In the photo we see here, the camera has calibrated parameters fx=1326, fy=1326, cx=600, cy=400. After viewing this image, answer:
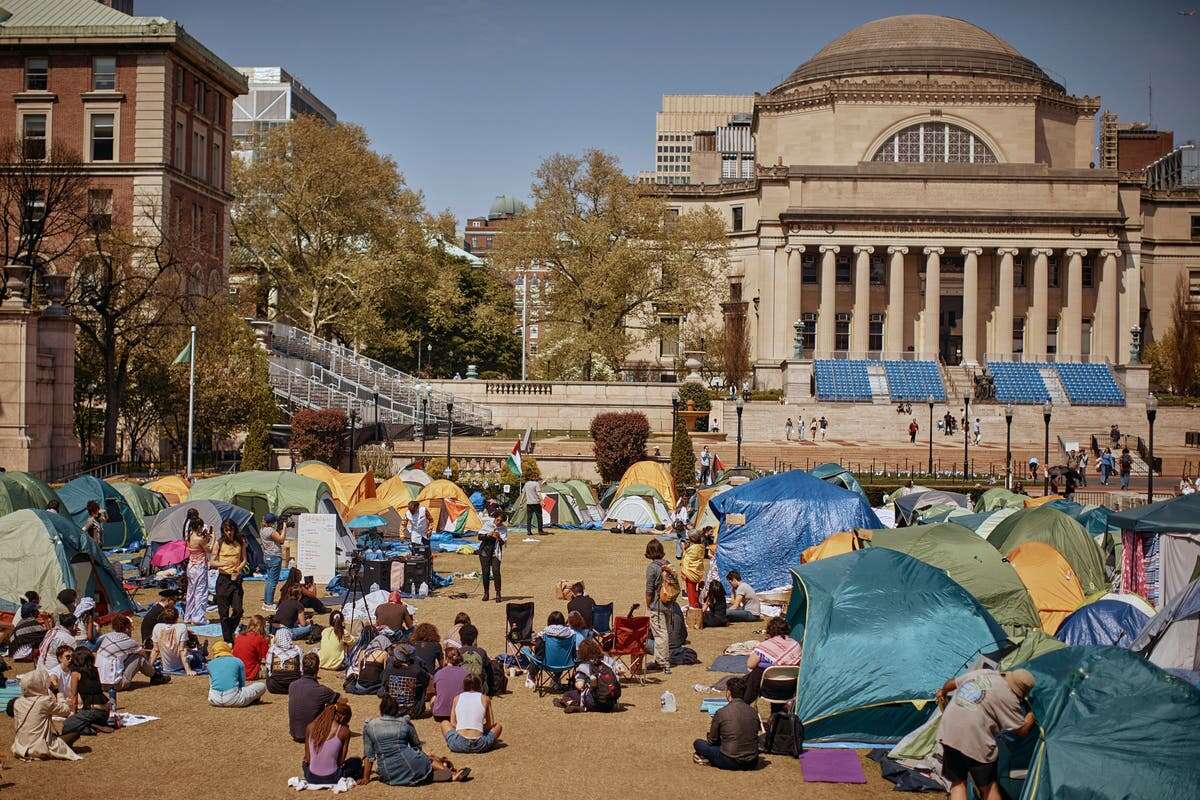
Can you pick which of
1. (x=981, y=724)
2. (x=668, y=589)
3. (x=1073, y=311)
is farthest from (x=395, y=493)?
(x=1073, y=311)

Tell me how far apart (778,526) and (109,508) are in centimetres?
1547

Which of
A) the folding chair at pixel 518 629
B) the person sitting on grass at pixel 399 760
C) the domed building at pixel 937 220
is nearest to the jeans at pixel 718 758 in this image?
the person sitting on grass at pixel 399 760

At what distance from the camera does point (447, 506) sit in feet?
117

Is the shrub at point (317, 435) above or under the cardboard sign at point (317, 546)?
above

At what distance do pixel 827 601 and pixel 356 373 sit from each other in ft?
165

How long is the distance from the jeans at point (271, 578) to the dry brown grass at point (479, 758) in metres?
5.96

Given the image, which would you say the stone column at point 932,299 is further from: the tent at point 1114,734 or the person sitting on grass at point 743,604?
the tent at point 1114,734

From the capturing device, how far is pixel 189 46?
59.1 meters

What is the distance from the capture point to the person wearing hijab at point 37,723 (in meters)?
14.2

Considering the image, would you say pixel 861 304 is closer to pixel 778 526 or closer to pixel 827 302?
pixel 827 302

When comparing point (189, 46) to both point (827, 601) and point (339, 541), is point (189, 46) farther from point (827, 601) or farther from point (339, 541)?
point (827, 601)

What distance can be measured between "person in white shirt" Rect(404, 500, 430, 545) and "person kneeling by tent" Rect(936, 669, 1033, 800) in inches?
817

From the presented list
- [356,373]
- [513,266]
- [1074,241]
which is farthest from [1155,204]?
[356,373]

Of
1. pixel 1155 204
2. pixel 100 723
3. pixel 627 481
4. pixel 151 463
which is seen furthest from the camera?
pixel 1155 204
